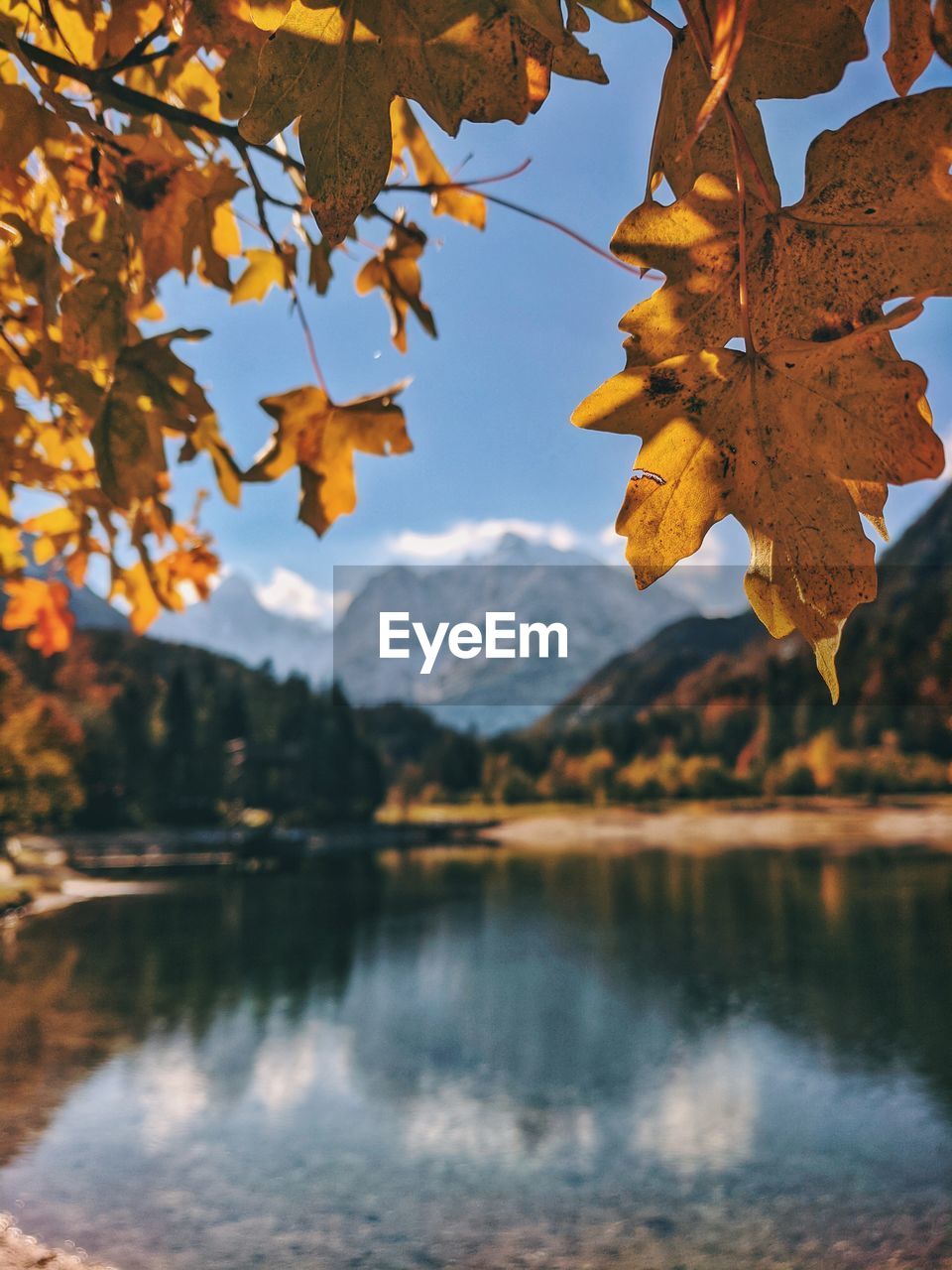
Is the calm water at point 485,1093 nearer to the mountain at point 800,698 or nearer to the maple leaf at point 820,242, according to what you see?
the maple leaf at point 820,242

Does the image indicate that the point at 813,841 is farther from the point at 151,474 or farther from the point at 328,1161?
the point at 151,474

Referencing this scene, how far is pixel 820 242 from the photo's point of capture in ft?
1.16

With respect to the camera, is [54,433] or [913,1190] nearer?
[54,433]

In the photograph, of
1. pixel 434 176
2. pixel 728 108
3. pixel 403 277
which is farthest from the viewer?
pixel 434 176

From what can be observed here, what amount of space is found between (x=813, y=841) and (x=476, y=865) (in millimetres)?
13410

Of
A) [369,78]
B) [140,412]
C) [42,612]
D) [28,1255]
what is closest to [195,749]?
[28,1255]

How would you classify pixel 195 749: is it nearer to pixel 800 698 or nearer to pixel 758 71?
pixel 800 698

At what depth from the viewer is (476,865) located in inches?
1307

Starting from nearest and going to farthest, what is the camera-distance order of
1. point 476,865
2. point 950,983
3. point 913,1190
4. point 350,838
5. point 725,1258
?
point 725,1258
point 913,1190
point 950,983
point 476,865
point 350,838

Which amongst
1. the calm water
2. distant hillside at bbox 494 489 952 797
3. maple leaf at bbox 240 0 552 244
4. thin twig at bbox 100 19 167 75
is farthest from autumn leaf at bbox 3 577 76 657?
distant hillside at bbox 494 489 952 797

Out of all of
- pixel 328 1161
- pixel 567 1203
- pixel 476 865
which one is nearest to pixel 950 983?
pixel 567 1203

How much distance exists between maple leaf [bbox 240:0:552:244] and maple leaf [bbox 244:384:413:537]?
466 mm

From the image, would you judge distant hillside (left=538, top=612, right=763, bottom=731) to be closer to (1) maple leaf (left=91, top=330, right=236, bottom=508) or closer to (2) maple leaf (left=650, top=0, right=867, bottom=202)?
(1) maple leaf (left=91, top=330, right=236, bottom=508)

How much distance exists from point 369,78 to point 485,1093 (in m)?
12.6
